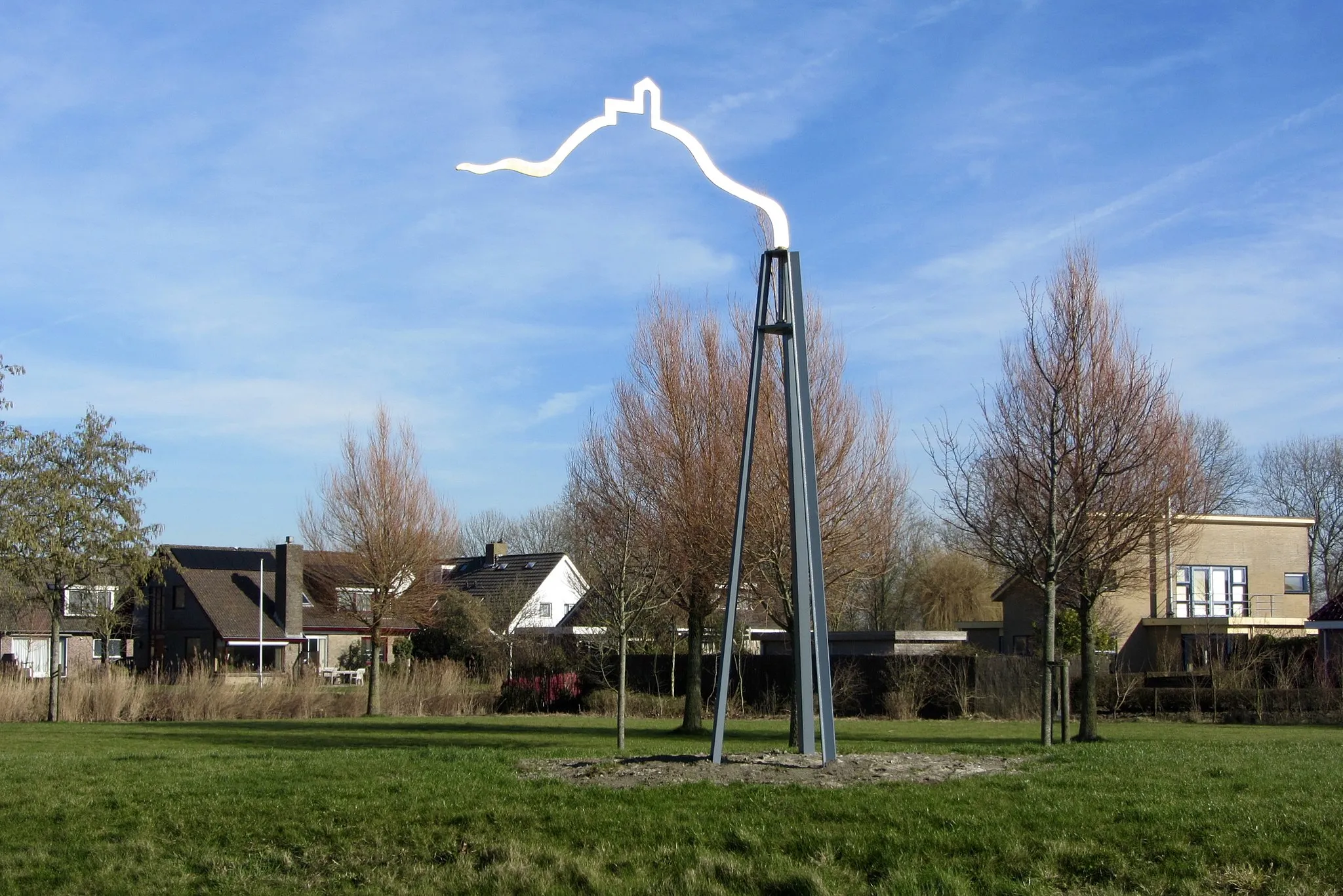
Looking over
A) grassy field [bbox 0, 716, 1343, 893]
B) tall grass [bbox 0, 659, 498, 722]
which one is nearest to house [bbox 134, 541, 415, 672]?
tall grass [bbox 0, 659, 498, 722]

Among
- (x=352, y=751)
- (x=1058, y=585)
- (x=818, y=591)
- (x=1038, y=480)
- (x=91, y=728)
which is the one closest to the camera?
(x=818, y=591)

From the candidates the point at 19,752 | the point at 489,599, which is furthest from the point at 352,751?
the point at 489,599

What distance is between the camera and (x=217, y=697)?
26.6 m

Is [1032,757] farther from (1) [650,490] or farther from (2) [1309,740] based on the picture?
(1) [650,490]

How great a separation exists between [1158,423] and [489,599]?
123 ft

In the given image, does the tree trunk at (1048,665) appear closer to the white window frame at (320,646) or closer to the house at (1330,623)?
the house at (1330,623)

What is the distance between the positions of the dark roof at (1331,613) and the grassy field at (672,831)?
24065 mm

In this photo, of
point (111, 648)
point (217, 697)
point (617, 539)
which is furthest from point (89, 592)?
point (111, 648)

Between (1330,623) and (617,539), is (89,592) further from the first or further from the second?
(1330,623)

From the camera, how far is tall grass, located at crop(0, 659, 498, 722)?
2589 centimetres

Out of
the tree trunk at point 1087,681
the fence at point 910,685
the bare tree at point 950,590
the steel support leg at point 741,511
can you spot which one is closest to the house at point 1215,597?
the fence at point 910,685

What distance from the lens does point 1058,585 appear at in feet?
68.5

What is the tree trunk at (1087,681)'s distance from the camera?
60.2 feet

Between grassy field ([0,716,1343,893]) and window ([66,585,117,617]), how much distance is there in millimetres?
18969
